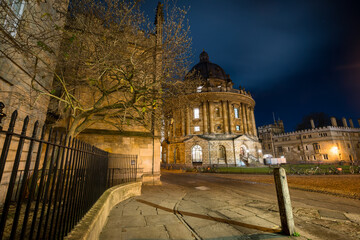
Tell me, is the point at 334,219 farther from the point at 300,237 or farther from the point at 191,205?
the point at 191,205

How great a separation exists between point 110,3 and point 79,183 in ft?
20.5

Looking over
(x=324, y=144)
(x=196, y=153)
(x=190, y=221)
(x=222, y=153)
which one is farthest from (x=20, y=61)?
(x=324, y=144)

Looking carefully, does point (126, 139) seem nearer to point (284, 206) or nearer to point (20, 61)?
point (20, 61)

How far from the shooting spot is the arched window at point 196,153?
111 feet

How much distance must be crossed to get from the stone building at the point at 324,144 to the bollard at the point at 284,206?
39.0 meters

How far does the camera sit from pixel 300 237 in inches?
129

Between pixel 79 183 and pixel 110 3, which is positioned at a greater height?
pixel 110 3

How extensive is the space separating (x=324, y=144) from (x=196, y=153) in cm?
3776

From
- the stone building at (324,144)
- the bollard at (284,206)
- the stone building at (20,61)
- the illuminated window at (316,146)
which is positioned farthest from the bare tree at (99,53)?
the illuminated window at (316,146)

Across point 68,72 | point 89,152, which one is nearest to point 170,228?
point 89,152

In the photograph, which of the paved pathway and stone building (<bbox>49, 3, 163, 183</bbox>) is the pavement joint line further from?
stone building (<bbox>49, 3, 163, 183</bbox>)

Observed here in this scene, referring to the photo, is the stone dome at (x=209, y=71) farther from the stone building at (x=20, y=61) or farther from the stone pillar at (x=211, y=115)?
the stone building at (x=20, y=61)

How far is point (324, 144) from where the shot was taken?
44.5m

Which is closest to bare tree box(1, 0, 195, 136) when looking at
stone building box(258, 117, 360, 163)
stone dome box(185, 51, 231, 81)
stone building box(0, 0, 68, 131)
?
stone building box(0, 0, 68, 131)
